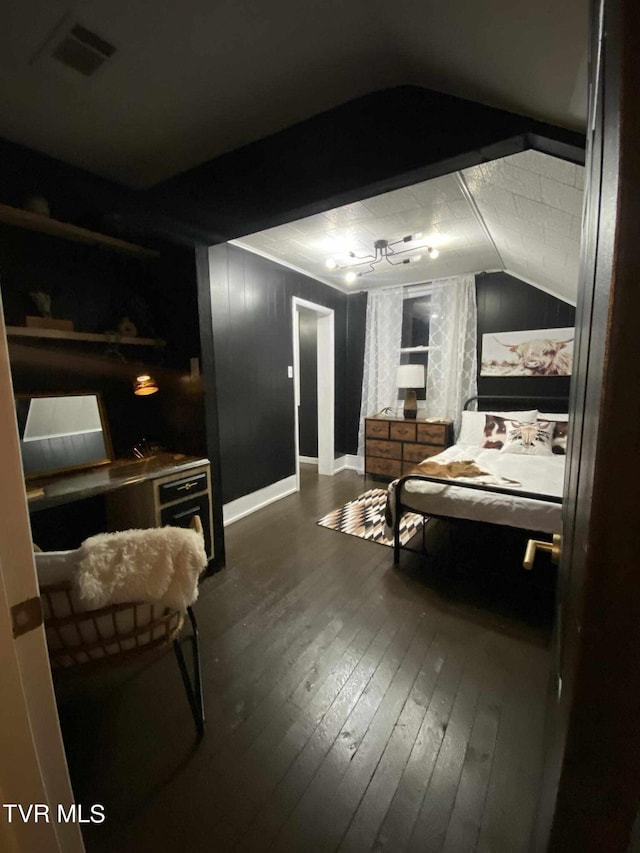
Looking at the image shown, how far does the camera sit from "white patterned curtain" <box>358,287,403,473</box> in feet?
14.7

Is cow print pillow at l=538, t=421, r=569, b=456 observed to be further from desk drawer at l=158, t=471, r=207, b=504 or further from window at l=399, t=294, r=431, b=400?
desk drawer at l=158, t=471, r=207, b=504

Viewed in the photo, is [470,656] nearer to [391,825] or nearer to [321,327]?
[391,825]

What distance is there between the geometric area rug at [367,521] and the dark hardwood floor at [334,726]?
63 cm

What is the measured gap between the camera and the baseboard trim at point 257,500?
10.6 feet

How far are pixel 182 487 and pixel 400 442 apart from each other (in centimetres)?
280

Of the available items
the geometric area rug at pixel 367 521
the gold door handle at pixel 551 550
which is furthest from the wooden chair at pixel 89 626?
the geometric area rug at pixel 367 521

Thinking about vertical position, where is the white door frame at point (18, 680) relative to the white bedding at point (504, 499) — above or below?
above

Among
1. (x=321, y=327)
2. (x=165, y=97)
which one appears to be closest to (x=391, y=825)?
(x=165, y=97)

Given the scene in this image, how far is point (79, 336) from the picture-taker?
1.85 metres

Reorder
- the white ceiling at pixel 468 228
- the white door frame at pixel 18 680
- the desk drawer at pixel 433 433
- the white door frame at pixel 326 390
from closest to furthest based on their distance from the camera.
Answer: the white door frame at pixel 18 680 → the white ceiling at pixel 468 228 → the desk drawer at pixel 433 433 → the white door frame at pixel 326 390

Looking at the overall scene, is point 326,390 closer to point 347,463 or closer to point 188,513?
point 347,463

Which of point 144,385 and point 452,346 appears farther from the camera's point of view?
point 452,346

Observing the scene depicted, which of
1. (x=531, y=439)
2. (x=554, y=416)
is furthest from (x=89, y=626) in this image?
(x=554, y=416)

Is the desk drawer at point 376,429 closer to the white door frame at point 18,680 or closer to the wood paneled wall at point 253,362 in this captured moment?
the wood paneled wall at point 253,362
